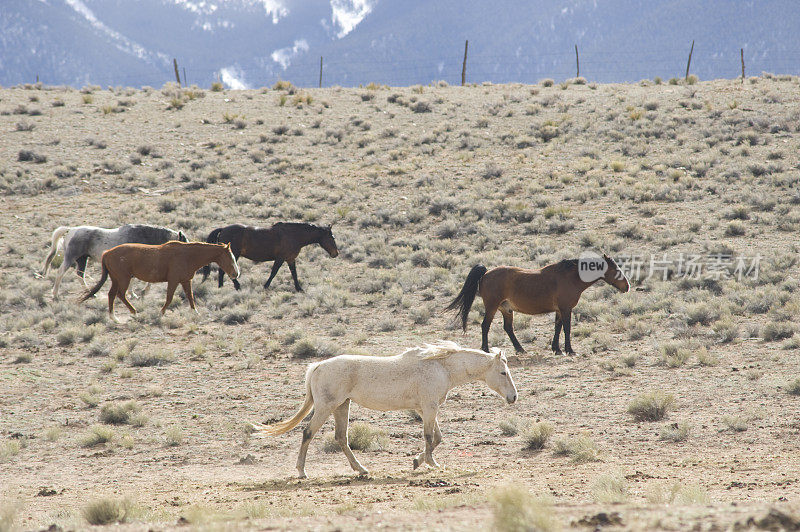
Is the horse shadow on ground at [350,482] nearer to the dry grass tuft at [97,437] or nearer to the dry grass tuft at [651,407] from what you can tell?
the dry grass tuft at [97,437]

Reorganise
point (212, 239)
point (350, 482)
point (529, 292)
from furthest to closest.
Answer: point (212, 239), point (529, 292), point (350, 482)

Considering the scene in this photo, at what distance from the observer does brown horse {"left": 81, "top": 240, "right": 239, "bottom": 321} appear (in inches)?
685

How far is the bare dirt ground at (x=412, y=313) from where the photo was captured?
27.4ft

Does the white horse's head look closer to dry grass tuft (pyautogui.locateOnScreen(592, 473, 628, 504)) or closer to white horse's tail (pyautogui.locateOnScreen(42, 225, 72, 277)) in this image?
dry grass tuft (pyautogui.locateOnScreen(592, 473, 628, 504))

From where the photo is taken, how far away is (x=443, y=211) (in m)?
28.5

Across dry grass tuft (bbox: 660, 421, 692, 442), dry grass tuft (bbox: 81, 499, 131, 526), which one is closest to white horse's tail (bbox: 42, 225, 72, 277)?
dry grass tuft (bbox: 81, 499, 131, 526)

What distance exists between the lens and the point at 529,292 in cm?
1537

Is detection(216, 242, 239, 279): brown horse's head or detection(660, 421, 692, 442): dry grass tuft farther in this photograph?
detection(216, 242, 239, 279): brown horse's head

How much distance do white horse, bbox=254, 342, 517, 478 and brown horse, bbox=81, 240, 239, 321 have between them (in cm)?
903

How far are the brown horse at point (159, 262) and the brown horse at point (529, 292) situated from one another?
19.8 feet

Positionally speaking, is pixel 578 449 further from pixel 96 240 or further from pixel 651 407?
pixel 96 240

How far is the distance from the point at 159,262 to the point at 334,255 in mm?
6415

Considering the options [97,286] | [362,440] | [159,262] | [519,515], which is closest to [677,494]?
[519,515]

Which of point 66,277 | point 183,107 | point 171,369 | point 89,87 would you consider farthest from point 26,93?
point 171,369
